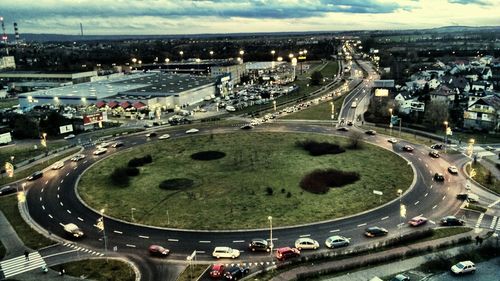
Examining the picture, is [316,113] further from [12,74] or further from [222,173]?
[12,74]

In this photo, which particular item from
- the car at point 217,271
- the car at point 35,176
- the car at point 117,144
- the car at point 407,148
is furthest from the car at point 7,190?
the car at point 407,148

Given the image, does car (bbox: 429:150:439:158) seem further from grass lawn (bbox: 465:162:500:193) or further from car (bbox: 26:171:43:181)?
car (bbox: 26:171:43:181)

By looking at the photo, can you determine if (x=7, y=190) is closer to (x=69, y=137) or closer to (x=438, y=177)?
(x=69, y=137)

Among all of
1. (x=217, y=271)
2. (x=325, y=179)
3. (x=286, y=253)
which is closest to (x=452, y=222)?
(x=325, y=179)

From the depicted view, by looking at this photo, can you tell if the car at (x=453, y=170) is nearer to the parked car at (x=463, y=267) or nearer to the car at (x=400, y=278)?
the parked car at (x=463, y=267)

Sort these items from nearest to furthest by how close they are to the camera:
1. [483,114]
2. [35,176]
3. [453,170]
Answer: [453,170], [35,176], [483,114]

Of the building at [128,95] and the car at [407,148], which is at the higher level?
the building at [128,95]

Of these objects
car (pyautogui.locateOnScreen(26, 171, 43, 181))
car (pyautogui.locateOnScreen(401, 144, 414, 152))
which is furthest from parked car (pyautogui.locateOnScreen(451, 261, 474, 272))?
car (pyautogui.locateOnScreen(26, 171, 43, 181))
